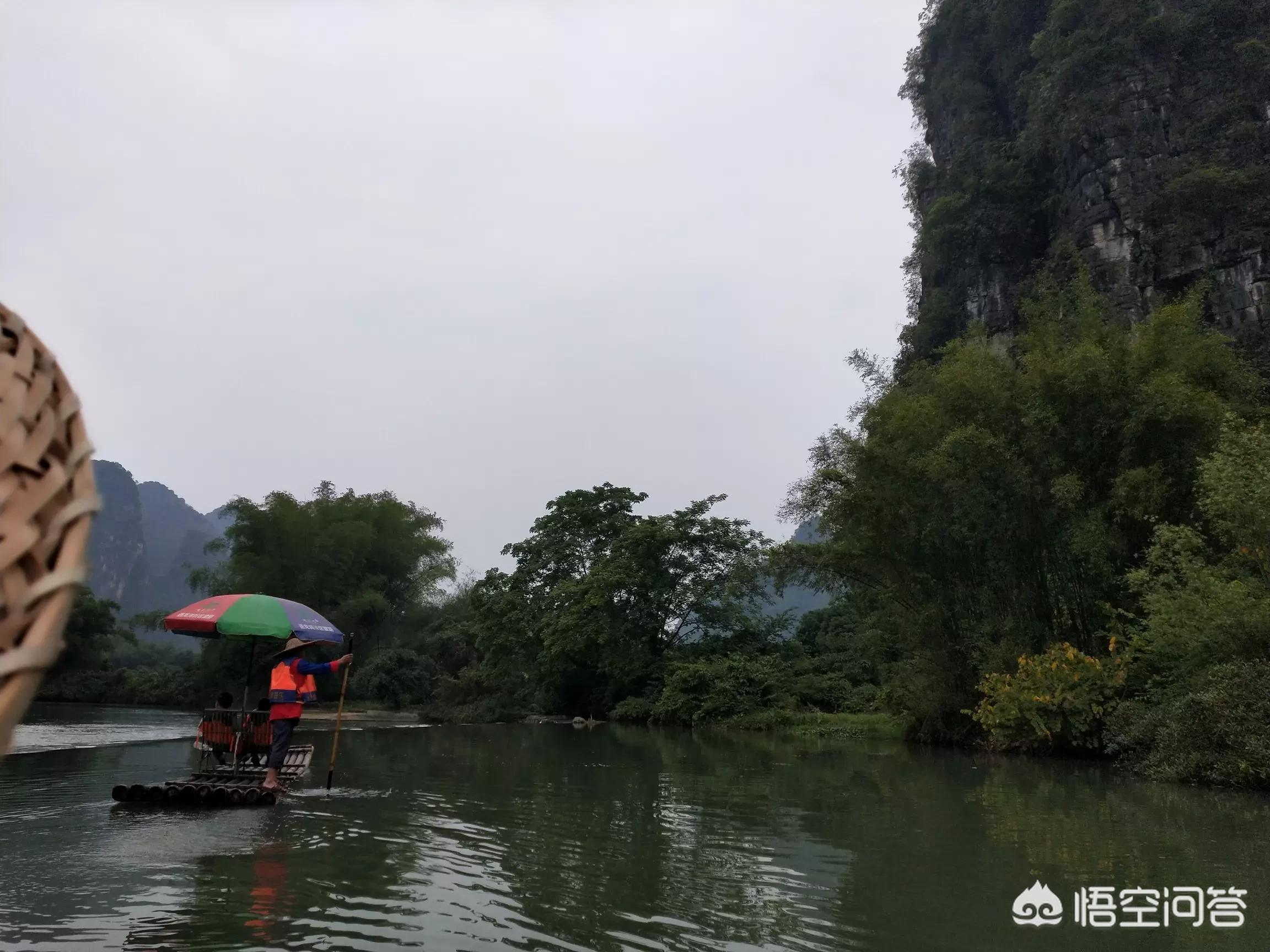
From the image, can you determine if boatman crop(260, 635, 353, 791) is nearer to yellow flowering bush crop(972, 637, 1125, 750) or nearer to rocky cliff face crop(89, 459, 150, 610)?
yellow flowering bush crop(972, 637, 1125, 750)

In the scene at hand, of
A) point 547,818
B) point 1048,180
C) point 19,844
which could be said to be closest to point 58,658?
point 19,844

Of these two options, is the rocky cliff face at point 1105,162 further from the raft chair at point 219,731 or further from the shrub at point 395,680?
the raft chair at point 219,731

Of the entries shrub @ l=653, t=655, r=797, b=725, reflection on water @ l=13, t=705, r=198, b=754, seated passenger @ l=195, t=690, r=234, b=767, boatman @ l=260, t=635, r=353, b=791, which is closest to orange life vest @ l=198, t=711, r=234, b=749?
seated passenger @ l=195, t=690, r=234, b=767

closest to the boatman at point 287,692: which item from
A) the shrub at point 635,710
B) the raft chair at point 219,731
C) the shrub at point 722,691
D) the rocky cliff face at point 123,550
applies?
the raft chair at point 219,731

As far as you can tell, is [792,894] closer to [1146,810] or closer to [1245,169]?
[1146,810]

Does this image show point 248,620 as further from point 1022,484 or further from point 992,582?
point 992,582

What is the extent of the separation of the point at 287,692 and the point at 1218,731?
971 cm

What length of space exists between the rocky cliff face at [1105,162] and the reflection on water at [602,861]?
20.0 metres

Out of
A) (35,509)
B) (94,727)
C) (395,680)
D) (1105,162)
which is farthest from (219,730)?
(1105,162)

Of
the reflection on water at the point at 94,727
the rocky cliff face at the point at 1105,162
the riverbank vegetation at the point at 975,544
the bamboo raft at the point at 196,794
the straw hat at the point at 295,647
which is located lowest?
the reflection on water at the point at 94,727

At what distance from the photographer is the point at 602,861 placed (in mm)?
5730

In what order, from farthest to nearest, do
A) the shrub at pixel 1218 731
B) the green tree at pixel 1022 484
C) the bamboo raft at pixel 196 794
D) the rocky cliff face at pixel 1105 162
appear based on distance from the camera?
the rocky cliff face at pixel 1105 162 < the green tree at pixel 1022 484 < the shrub at pixel 1218 731 < the bamboo raft at pixel 196 794

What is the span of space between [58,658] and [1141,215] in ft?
99.7

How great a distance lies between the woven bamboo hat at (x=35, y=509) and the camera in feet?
2.67
